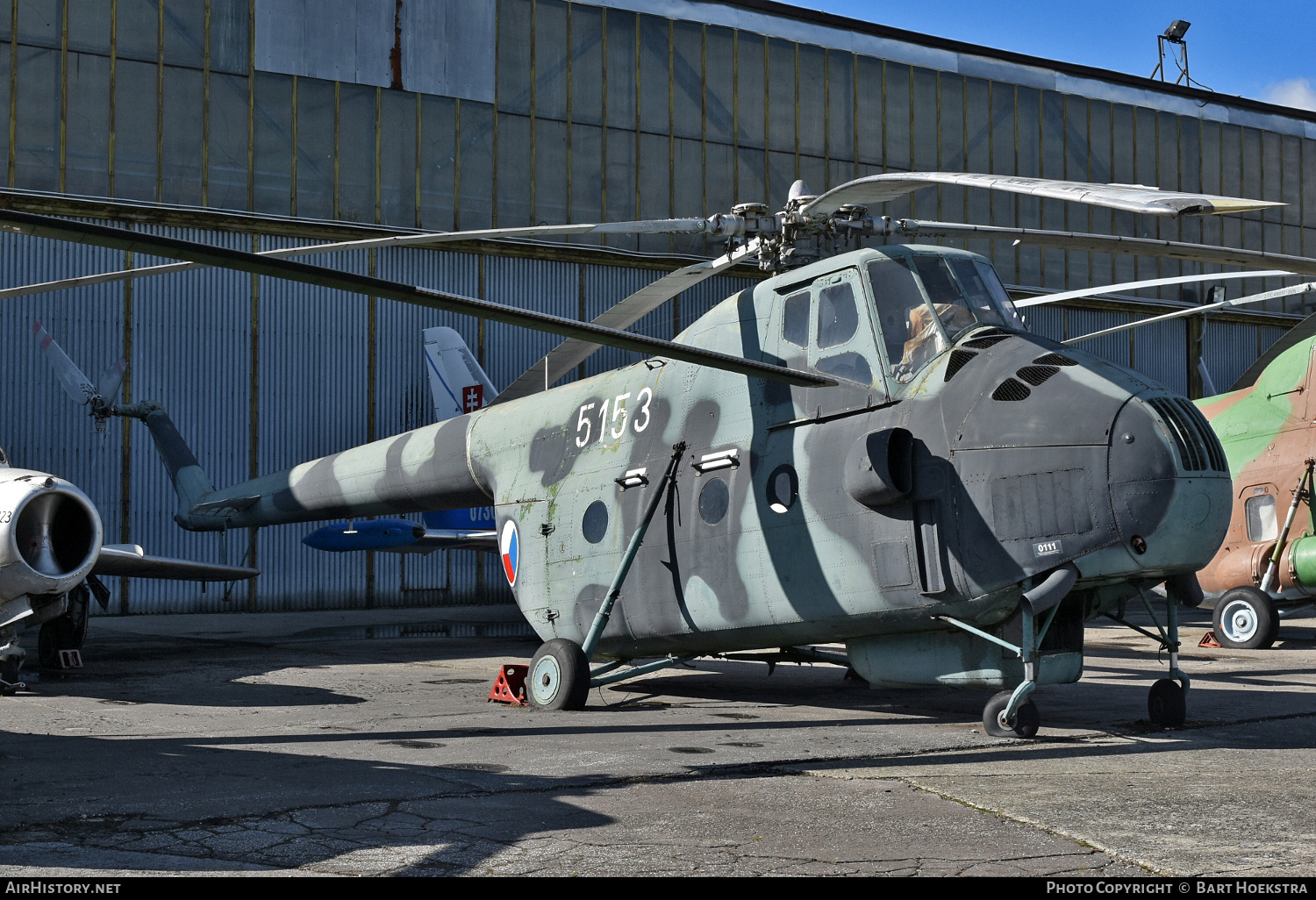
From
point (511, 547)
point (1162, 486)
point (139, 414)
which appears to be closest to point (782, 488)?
point (1162, 486)

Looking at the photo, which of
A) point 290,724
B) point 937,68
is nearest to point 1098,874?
point 290,724

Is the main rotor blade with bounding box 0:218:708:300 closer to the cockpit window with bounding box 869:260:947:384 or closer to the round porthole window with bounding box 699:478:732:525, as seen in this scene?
the cockpit window with bounding box 869:260:947:384

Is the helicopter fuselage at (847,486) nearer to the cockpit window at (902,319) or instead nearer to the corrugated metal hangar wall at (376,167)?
the cockpit window at (902,319)

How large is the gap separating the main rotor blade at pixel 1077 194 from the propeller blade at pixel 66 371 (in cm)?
1124

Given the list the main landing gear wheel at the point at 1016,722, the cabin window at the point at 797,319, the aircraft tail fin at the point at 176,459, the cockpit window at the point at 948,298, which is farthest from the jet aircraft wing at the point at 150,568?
the main landing gear wheel at the point at 1016,722

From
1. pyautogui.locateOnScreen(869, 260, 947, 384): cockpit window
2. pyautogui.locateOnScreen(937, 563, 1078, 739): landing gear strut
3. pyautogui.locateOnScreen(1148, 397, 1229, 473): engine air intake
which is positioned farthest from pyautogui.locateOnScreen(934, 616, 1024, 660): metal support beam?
pyautogui.locateOnScreen(869, 260, 947, 384): cockpit window

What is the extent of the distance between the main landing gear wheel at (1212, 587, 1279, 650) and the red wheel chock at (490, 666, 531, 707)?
1026 centimetres

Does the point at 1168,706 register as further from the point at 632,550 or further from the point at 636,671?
the point at 632,550

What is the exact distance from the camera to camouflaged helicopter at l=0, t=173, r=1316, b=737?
7.14 meters

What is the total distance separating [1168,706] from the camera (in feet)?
27.2

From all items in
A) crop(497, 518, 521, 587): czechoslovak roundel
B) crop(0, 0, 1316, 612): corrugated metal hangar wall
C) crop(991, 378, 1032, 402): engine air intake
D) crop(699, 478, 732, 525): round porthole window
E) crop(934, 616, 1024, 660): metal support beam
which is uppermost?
crop(0, 0, 1316, 612): corrugated metal hangar wall

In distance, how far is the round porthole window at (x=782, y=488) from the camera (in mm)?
8641

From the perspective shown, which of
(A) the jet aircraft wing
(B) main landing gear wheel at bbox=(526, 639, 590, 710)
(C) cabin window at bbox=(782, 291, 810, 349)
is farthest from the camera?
(A) the jet aircraft wing

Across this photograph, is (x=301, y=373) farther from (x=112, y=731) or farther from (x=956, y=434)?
(x=956, y=434)
